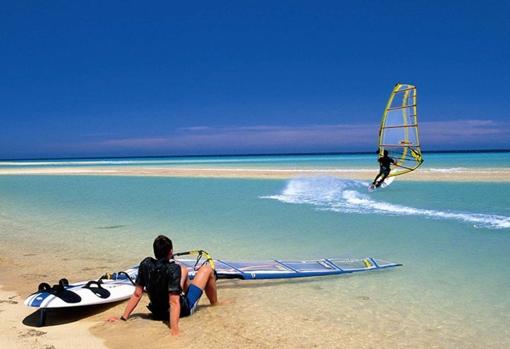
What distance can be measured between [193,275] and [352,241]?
3.46 m

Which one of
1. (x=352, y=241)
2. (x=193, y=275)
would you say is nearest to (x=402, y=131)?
(x=352, y=241)

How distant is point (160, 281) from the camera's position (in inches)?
161

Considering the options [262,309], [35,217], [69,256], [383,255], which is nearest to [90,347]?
Answer: [262,309]

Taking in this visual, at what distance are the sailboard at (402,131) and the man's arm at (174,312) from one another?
9116 mm

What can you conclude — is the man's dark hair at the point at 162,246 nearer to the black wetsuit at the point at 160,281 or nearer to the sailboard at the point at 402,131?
the black wetsuit at the point at 160,281

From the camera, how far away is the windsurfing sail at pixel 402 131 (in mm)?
11797

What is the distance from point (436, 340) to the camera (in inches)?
154

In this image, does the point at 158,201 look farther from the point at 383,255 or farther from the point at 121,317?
the point at 121,317

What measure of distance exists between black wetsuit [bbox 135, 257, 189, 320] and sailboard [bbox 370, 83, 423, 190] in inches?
357

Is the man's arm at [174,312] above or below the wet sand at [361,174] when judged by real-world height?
above

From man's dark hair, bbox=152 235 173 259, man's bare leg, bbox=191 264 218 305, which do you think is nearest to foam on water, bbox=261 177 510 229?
man's bare leg, bbox=191 264 218 305

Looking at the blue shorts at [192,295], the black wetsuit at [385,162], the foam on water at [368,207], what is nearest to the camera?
the blue shorts at [192,295]

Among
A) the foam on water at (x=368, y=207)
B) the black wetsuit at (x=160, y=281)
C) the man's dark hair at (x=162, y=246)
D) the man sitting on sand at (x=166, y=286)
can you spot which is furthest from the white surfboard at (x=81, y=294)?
the foam on water at (x=368, y=207)

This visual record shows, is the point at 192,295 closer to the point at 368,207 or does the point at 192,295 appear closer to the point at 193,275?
the point at 193,275
